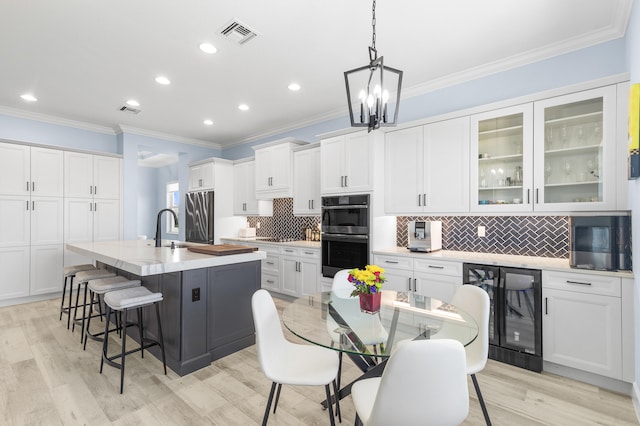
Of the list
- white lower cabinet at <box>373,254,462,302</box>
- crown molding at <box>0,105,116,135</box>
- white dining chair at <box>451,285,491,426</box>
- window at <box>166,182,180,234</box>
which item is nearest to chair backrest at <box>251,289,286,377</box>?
white dining chair at <box>451,285,491,426</box>

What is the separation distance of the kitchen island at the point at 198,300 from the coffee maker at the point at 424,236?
170 centimetres

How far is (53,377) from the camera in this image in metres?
2.51

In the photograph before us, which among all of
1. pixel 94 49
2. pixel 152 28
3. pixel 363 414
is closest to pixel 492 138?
pixel 363 414

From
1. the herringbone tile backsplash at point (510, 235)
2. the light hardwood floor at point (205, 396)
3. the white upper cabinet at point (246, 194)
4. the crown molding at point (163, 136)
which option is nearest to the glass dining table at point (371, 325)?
the light hardwood floor at point (205, 396)

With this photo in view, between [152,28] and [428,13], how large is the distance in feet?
7.48

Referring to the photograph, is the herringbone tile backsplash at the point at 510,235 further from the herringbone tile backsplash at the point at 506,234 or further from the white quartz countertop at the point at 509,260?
the white quartz countertop at the point at 509,260

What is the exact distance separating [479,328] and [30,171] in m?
6.04

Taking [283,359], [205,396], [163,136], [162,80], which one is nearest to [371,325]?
[283,359]

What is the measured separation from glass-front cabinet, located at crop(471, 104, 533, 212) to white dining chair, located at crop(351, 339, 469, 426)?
2.27 meters

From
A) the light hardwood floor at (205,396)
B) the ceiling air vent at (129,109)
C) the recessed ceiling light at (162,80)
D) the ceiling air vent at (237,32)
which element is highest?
the ceiling air vent at (237,32)

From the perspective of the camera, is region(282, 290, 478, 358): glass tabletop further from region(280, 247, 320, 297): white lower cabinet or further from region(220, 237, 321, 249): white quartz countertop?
region(220, 237, 321, 249): white quartz countertop

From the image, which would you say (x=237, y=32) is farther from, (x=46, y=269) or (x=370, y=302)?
(x=46, y=269)

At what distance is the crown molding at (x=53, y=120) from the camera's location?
4559 mm

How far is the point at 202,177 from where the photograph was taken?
6.10 metres
